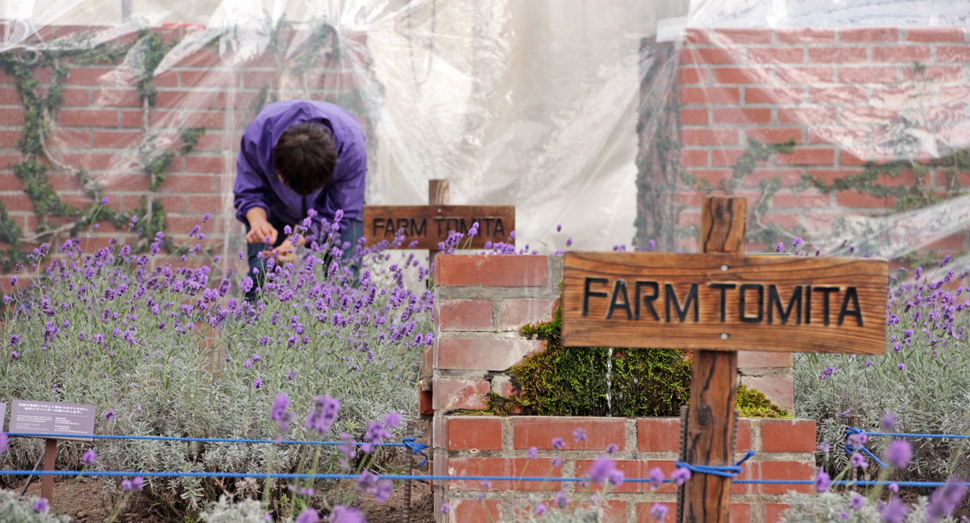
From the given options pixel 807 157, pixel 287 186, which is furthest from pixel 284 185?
pixel 807 157

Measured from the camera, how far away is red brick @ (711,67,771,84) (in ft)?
13.8

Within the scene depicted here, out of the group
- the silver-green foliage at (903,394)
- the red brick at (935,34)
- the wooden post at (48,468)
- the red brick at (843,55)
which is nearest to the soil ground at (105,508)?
the wooden post at (48,468)

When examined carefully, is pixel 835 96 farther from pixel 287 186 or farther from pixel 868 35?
pixel 287 186

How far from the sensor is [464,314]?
178 centimetres

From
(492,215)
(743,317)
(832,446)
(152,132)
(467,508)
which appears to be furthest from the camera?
(152,132)

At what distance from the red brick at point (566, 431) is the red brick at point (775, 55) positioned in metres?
2.95

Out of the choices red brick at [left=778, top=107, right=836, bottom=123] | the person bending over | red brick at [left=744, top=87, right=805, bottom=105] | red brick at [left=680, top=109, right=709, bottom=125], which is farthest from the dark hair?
red brick at [left=778, top=107, right=836, bottom=123]

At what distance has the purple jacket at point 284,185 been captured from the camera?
10.7ft

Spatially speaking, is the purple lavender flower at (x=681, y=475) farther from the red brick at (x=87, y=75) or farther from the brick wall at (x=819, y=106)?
the red brick at (x=87, y=75)

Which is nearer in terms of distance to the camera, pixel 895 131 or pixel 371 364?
pixel 371 364

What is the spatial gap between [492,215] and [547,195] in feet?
3.85

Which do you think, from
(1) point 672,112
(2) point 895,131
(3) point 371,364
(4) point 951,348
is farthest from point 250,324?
(2) point 895,131

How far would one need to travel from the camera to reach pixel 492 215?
3.18 meters

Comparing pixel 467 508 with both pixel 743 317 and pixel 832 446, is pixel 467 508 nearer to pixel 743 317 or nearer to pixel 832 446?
pixel 743 317
